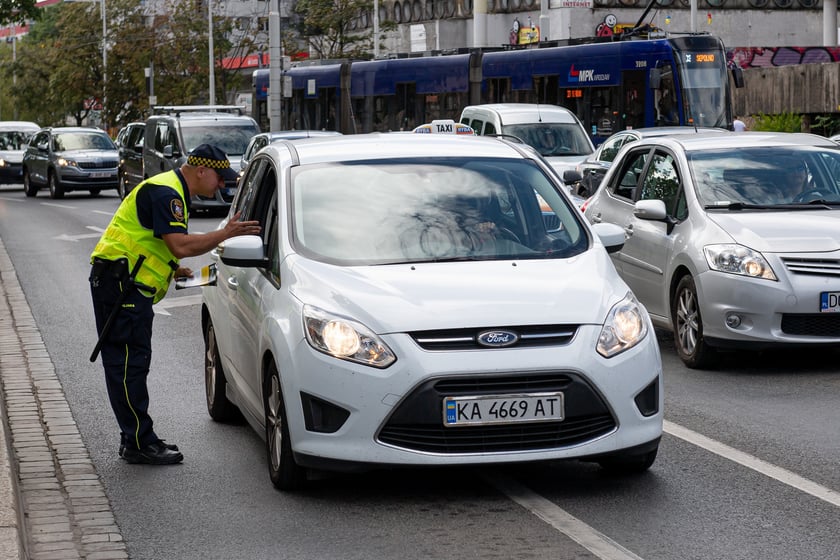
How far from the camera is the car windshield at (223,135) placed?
104 feet

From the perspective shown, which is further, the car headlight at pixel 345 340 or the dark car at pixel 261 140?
the dark car at pixel 261 140

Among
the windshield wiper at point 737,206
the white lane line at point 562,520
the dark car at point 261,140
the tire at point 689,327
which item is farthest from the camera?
the dark car at point 261,140

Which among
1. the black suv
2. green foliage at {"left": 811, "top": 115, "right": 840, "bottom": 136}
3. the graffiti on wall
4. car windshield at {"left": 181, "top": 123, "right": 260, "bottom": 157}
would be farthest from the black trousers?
the graffiti on wall

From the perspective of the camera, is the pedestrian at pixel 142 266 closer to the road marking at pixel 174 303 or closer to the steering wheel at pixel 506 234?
the steering wheel at pixel 506 234

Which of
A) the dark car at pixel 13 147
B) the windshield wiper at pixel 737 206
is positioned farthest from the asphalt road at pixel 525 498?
the dark car at pixel 13 147

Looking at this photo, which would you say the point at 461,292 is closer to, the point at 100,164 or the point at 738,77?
the point at 738,77

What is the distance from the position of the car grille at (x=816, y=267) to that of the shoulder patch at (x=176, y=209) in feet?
14.5

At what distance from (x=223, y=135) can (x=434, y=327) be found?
26301 mm

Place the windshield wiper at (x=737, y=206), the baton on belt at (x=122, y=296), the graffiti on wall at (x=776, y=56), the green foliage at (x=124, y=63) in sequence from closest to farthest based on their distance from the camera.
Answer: the baton on belt at (x=122, y=296) → the windshield wiper at (x=737, y=206) → the graffiti on wall at (x=776, y=56) → the green foliage at (x=124, y=63)

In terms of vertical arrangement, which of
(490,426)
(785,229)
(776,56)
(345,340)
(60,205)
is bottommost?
(60,205)

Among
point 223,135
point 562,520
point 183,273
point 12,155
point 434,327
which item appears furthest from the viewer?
point 12,155

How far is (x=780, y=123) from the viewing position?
3331 centimetres

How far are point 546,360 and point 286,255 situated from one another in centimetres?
145

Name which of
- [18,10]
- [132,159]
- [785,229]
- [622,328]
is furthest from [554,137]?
[18,10]
